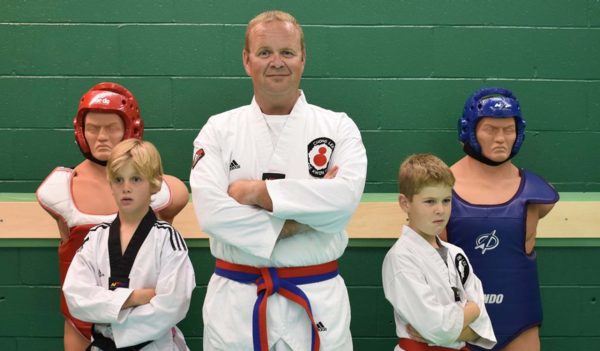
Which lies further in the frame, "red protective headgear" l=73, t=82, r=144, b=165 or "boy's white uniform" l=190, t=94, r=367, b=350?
"red protective headgear" l=73, t=82, r=144, b=165

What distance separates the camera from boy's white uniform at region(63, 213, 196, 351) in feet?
10.5

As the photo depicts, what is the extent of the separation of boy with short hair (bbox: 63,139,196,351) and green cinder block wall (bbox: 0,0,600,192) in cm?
119

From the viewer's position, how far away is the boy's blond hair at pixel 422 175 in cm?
348

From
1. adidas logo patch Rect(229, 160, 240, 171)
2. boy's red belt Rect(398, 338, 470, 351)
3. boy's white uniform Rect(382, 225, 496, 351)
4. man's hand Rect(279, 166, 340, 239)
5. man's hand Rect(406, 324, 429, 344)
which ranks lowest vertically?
boy's red belt Rect(398, 338, 470, 351)

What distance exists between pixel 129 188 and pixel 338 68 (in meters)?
1.70

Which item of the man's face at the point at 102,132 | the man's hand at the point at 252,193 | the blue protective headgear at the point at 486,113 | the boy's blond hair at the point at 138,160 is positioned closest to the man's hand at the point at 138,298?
the boy's blond hair at the point at 138,160

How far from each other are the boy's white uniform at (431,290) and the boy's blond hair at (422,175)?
204 millimetres

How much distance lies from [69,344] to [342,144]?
1.80 metres

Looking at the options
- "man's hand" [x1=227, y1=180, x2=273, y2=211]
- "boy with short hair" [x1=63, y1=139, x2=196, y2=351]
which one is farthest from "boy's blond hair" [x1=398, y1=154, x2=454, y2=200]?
"boy with short hair" [x1=63, y1=139, x2=196, y2=351]

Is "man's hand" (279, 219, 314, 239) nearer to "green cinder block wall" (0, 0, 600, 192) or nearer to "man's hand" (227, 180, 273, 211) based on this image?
"man's hand" (227, 180, 273, 211)

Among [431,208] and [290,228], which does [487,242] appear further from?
[290,228]

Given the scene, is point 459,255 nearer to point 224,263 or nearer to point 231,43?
point 224,263

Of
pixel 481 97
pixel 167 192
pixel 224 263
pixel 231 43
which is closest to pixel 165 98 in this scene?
pixel 231 43

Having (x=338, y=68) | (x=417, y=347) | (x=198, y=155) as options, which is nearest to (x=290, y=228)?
(x=198, y=155)
